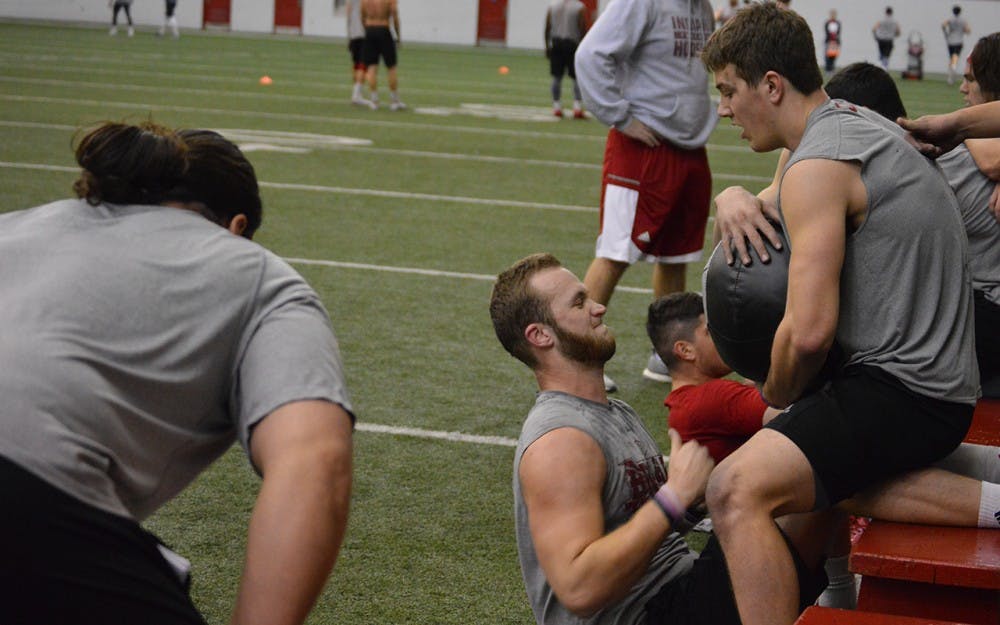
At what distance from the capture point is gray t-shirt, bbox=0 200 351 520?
6.63 feet

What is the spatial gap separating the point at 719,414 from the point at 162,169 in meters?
2.27

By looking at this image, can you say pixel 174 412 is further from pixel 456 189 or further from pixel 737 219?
pixel 456 189

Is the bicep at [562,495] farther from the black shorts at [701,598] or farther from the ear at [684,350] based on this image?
the ear at [684,350]

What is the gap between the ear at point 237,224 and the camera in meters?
2.31

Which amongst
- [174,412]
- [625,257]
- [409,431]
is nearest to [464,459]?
[409,431]

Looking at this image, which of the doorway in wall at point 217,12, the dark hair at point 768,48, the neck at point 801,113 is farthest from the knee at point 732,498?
the doorway in wall at point 217,12

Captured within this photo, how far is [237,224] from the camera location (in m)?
2.31

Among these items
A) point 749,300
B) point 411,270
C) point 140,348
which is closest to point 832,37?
point 411,270

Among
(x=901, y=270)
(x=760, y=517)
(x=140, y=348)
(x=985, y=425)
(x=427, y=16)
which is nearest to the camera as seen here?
(x=140, y=348)

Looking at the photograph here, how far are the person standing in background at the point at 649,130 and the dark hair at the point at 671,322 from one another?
1.70 metres

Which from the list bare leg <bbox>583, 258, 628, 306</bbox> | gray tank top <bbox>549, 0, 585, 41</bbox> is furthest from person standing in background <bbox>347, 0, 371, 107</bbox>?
bare leg <bbox>583, 258, 628, 306</bbox>

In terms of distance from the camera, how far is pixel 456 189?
12.1m

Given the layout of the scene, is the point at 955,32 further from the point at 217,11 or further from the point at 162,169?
the point at 162,169

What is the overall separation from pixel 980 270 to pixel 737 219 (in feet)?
6.01
